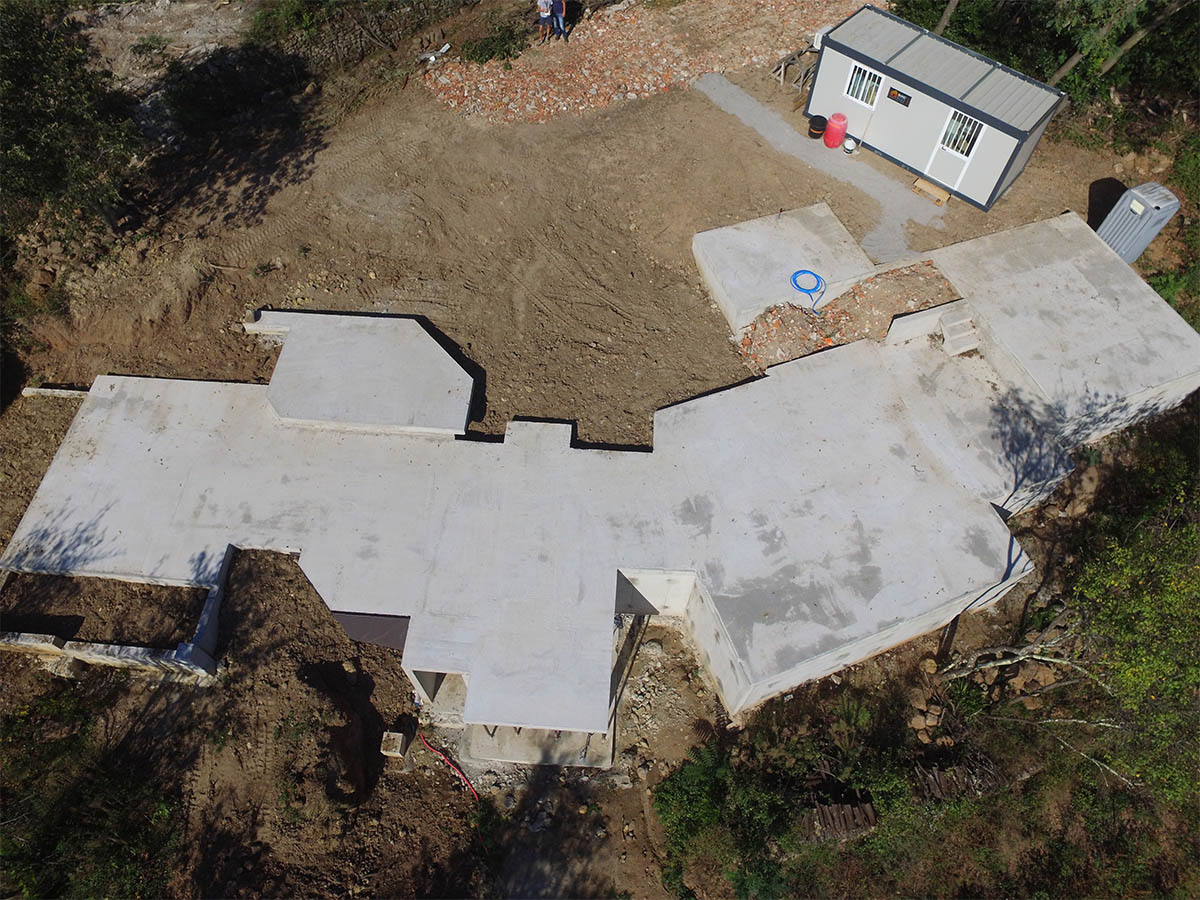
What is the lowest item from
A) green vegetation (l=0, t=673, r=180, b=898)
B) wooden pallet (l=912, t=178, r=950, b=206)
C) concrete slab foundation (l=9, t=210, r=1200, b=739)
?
green vegetation (l=0, t=673, r=180, b=898)

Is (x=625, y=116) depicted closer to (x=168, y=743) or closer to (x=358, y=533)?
(x=358, y=533)

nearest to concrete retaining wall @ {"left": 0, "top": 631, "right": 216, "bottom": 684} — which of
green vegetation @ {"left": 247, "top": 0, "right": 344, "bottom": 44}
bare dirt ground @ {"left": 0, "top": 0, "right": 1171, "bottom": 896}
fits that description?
bare dirt ground @ {"left": 0, "top": 0, "right": 1171, "bottom": 896}

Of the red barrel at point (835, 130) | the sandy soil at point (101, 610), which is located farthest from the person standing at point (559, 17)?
the sandy soil at point (101, 610)

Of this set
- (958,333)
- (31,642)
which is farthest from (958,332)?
(31,642)

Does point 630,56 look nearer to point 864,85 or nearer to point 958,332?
point 864,85

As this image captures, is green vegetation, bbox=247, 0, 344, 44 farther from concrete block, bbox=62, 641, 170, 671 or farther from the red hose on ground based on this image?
the red hose on ground

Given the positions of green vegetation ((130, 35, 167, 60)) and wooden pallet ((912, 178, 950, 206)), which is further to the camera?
green vegetation ((130, 35, 167, 60))
